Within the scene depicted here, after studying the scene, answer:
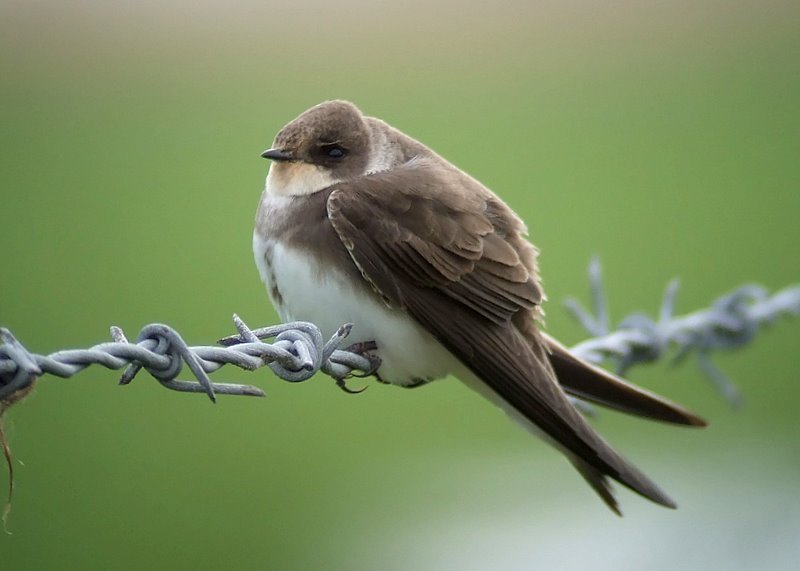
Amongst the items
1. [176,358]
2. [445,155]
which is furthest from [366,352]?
[445,155]

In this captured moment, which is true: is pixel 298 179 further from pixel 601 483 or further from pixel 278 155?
pixel 601 483

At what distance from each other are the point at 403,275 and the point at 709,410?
3832 millimetres

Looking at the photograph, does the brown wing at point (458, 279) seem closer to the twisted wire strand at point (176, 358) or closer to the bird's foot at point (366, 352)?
the bird's foot at point (366, 352)

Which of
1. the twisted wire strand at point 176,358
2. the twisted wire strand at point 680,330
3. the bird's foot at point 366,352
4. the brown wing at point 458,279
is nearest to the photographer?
the twisted wire strand at point 176,358

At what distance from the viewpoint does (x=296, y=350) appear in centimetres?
265

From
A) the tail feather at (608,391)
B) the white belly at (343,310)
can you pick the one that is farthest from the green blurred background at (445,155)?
the tail feather at (608,391)

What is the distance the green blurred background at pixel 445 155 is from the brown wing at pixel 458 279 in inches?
42.9

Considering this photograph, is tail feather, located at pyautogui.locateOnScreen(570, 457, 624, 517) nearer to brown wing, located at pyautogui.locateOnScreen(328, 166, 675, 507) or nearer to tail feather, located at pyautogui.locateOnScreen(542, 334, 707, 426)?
brown wing, located at pyautogui.locateOnScreen(328, 166, 675, 507)

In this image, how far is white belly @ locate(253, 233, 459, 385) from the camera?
3500 mm

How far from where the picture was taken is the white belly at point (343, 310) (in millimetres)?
3500

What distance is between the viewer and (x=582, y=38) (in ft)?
45.8

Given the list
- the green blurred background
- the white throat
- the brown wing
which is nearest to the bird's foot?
the brown wing

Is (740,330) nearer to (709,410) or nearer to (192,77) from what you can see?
(709,410)

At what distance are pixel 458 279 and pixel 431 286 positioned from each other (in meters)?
0.08
